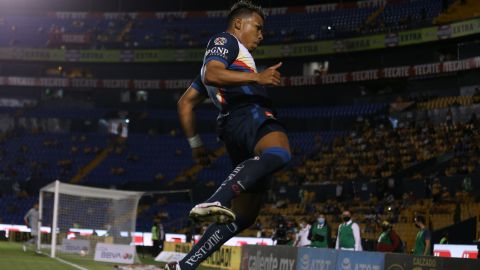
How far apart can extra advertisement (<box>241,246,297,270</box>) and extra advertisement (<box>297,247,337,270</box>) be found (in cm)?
23

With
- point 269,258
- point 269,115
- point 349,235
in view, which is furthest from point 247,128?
point 349,235

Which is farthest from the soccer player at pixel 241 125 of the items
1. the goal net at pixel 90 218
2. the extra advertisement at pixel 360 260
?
the goal net at pixel 90 218

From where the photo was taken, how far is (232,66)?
564 cm

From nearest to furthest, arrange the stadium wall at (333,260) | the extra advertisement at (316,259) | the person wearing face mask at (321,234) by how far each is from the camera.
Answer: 1. the stadium wall at (333,260)
2. the extra advertisement at (316,259)
3. the person wearing face mask at (321,234)

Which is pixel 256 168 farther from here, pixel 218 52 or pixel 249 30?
pixel 249 30

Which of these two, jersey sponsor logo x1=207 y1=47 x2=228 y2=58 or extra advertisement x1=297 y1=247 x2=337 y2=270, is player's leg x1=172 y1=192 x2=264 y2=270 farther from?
extra advertisement x1=297 y1=247 x2=337 y2=270

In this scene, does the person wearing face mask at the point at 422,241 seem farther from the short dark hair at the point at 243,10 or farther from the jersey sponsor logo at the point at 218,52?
the jersey sponsor logo at the point at 218,52

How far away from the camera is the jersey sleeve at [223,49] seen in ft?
18.0

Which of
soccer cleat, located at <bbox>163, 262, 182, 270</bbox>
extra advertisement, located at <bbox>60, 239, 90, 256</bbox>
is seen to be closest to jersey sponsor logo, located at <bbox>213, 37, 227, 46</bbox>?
soccer cleat, located at <bbox>163, 262, 182, 270</bbox>

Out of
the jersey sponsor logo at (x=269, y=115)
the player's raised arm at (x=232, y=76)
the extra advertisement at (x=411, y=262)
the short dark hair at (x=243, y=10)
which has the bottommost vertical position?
the extra advertisement at (x=411, y=262)

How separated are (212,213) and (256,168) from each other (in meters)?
0.49

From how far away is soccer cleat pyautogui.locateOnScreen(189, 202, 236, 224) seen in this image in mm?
4961

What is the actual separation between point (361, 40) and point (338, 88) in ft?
17.6

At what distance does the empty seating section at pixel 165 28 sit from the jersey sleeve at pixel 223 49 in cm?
4170
